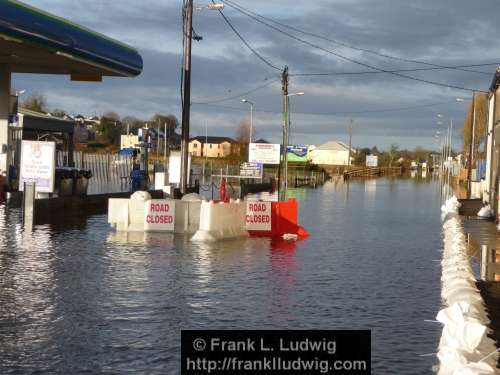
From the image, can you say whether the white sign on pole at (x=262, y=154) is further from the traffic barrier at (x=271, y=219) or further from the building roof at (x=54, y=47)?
the traffic barrier at (x=271, y=219)

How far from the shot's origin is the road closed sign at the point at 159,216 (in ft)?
70.7

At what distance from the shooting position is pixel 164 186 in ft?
128

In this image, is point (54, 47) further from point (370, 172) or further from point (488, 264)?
point (370, 172)

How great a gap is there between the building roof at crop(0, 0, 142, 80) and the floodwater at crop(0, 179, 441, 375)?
500cm

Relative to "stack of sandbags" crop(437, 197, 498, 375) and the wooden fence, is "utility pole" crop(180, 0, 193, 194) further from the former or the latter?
"stack of sandbags" crop(437, 197, 498, 375)

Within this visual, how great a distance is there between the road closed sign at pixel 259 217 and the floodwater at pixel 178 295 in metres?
1.56

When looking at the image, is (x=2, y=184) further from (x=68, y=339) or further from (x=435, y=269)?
(x=68, y=339)

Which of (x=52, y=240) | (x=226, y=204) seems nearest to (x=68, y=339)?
(x=52, y=240)

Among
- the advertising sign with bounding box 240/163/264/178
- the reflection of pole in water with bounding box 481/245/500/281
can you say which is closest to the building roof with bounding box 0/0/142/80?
the reflection of pole in water with bounding box 481/245/500/281

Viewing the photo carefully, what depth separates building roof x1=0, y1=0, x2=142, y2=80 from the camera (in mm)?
19594

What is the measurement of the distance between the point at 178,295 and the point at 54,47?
1221 centimetres

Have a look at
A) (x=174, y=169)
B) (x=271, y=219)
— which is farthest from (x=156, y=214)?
(x=174, y=169)

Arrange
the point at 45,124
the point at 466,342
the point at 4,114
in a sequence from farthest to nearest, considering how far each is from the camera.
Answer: the point at 45,124
the point at 4,114
the point at 466,342

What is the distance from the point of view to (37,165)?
24766mm
